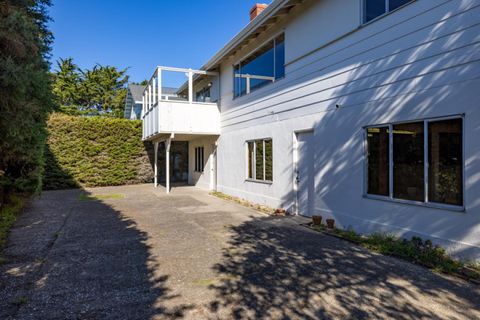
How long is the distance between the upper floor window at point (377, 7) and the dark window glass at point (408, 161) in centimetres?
229

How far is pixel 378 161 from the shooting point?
6.36m

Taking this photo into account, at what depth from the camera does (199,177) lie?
1733cm

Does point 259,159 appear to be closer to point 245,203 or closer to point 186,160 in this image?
point 245,203

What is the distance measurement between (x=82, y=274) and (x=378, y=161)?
5.57m

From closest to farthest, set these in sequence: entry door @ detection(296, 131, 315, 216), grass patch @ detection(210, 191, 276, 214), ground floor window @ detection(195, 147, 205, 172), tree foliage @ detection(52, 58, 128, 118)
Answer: entry door @ detection(296, 131, 315, 216), grass patch @ detection(210, 191, 276, 214), ground floor window @ detection(195, 147, 205, 172), tree foliage @ detection(52, 58, 128, 118)

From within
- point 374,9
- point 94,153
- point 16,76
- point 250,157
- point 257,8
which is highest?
point 257,8

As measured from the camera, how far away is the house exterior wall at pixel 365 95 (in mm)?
4742

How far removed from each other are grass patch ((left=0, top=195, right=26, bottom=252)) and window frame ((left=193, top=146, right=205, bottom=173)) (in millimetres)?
8179

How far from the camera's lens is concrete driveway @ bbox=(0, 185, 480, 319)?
135 inches

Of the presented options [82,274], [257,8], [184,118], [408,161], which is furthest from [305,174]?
[257,8]

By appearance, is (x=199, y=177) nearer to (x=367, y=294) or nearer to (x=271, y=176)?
(x=271, y=176)

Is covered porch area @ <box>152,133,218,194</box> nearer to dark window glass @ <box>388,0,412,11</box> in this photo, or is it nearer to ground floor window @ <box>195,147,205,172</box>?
ground floor window @ <box>195,147,205,172</box>

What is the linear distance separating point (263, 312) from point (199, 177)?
46.5 ft

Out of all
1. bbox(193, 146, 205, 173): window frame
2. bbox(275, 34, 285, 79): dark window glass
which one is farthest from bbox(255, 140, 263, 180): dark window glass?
bbox(193, 146, 205, 173): window frame
